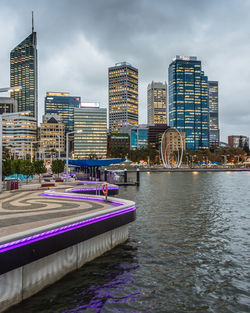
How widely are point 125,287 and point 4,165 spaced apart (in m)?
25.8

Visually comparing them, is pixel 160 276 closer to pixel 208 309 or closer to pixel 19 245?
pixel 208 309

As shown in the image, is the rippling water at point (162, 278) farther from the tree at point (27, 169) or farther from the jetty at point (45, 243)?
the tree at point (27, 169)

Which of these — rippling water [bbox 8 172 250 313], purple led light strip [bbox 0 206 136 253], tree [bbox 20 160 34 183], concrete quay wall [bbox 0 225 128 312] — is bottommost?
rippling water [bbox 8 172 250 313]

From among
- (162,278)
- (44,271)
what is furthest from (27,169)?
(162,278)

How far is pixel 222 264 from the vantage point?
13562 millimetres

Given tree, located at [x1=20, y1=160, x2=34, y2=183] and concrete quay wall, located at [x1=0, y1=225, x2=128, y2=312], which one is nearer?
concrete quay wall, located at [x1=0, y1=225, x2=128, y2=312]

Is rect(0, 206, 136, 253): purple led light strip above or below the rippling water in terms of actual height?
above

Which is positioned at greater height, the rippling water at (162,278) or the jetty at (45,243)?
the jetty at (45,243)

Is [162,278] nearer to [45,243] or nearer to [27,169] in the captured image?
[45,243]

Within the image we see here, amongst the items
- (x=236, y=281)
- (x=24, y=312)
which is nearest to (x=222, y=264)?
(x=236, y=281)

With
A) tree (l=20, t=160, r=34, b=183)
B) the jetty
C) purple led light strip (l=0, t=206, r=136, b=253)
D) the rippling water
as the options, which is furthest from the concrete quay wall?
tree (l=20, t=160, r=34, b=183)

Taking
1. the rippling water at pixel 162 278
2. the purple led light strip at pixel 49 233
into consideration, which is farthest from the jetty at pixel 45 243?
the rippling water at pixel 162 278

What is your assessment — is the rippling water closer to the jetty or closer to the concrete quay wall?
the concrete quay wall

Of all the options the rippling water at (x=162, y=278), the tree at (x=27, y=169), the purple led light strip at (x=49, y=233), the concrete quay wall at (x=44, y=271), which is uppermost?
the tree at (x=27, y=169)
